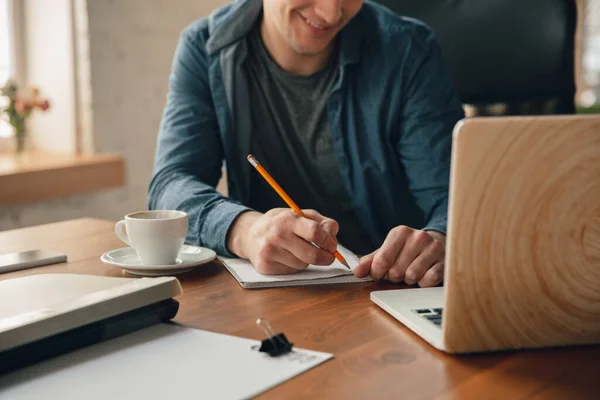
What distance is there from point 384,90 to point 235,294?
0.72m

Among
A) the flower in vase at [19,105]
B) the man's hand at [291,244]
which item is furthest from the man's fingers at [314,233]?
the flower in vase at [19,105]

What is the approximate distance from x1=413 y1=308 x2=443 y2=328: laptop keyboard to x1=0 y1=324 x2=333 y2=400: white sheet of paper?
140 mm

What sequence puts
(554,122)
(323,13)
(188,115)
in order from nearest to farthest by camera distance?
(554,122)
(323,13)
(188,115)

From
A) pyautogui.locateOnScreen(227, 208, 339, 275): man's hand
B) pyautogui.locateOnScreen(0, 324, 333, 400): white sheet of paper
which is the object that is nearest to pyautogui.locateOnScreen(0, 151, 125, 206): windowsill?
pyautogui.locateOnScreen(227, 208, 339, 275): man's hand

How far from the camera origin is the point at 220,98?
5.06ft

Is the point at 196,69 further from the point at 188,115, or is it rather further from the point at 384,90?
the point at 384,90

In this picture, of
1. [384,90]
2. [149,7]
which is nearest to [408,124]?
[384,90]

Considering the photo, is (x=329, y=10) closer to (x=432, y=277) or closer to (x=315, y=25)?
(x=315, y=25)

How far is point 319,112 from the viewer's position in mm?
1571

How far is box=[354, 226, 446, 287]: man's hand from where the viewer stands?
0.99m

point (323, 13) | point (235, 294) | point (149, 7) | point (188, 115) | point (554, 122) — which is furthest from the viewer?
point (149, 7)

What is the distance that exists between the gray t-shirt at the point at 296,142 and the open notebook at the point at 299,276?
51 cm

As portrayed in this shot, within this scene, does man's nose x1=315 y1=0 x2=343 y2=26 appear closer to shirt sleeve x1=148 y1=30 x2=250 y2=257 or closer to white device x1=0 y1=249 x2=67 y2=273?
shirt sleeve x1=148 y1=30 x2=250 y2=257

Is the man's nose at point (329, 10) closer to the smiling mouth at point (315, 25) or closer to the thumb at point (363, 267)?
the smiling mouth at point (315, 25)
